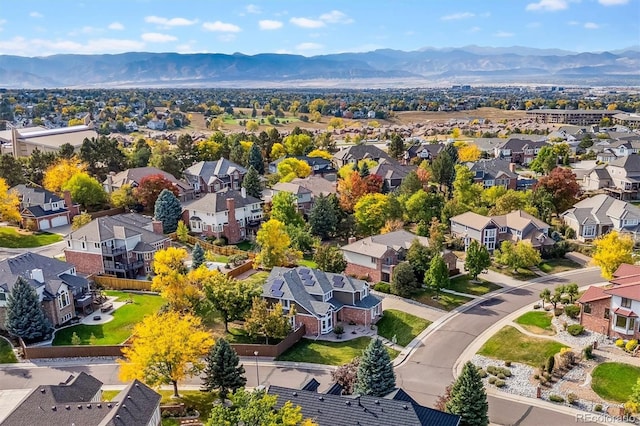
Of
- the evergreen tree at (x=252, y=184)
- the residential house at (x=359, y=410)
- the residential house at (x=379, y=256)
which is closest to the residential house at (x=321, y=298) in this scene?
the residential house at (x=379, y=256)

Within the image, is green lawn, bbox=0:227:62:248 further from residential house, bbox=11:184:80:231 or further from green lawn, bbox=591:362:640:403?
green lawn, bbox=591:362:640:403

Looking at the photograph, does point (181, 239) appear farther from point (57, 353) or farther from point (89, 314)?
point (57, 353)

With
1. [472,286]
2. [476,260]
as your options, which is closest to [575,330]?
[472,286]

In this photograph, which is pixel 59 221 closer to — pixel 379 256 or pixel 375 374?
pixel 379 256

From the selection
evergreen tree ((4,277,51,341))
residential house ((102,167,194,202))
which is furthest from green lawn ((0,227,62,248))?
evergreen tree ((4,277,51,341))

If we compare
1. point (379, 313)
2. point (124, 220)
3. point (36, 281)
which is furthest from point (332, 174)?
point (36, 281)

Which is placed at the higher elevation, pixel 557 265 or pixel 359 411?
pixel 359 411
